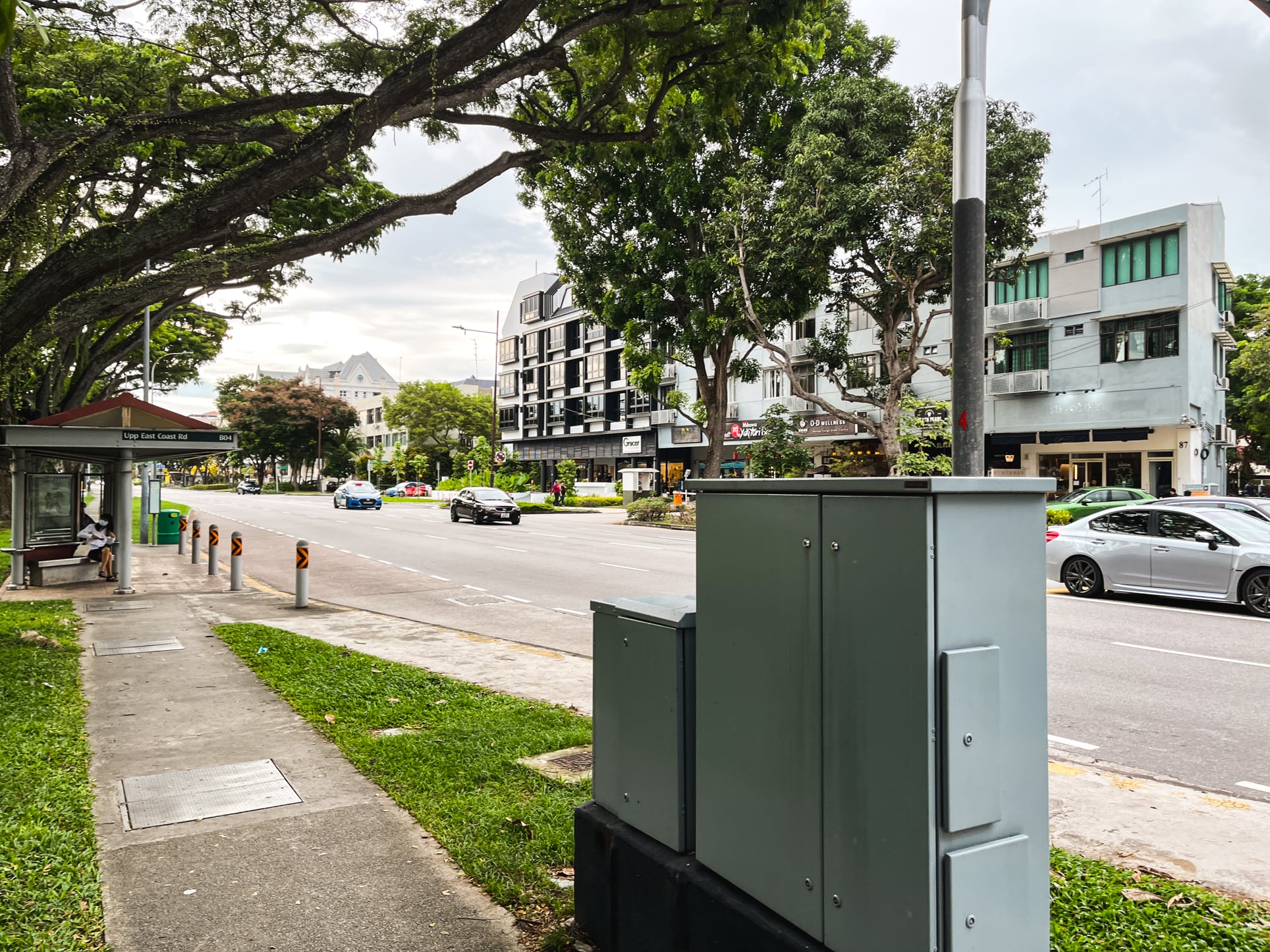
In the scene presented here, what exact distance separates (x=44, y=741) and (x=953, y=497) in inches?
226

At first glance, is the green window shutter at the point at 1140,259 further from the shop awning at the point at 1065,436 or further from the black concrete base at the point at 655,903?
the black concrete base at the point at 655,903

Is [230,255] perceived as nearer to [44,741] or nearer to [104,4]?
[104,4]

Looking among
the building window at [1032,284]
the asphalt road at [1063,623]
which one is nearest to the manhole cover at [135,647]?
the asphalt road at [1063,623]

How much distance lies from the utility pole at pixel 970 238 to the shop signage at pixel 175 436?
11209mm

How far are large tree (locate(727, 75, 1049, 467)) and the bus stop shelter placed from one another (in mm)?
15913

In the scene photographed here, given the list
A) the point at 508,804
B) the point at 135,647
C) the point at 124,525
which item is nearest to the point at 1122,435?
the point at 124,525

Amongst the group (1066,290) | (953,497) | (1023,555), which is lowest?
(1023,555)

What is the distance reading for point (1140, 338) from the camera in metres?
32.9

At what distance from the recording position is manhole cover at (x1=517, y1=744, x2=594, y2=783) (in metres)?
4.96

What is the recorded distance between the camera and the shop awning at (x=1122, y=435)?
33.5 meters

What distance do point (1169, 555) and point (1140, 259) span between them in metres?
25.1

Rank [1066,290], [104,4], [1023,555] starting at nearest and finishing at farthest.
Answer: [1023,555] < [104,4] < [1066,290]

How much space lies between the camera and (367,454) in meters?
101

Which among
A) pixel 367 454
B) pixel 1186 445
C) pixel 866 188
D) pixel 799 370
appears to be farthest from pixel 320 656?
pixel 367 454
